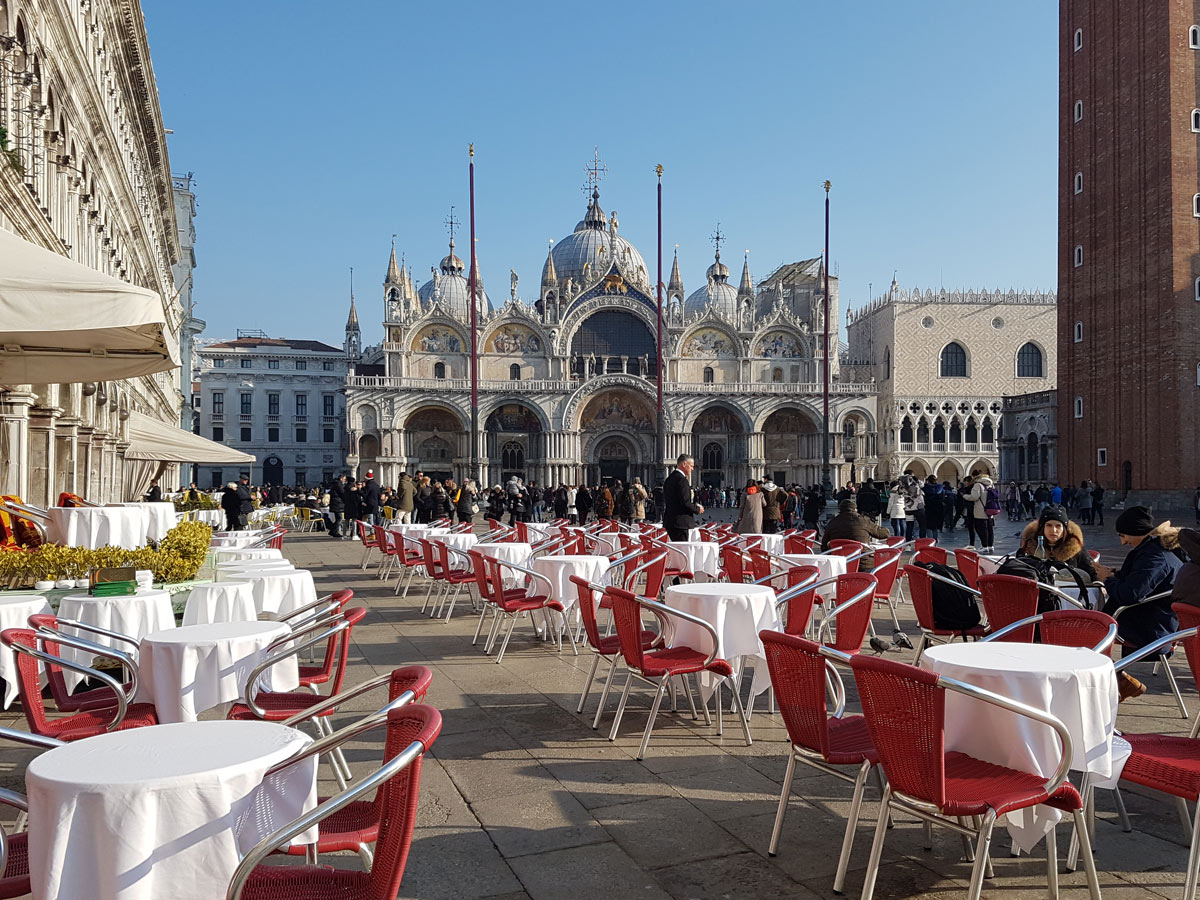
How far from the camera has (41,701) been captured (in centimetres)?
379

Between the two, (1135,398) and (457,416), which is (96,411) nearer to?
(1135,398)

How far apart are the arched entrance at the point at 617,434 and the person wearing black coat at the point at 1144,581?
42.1 meters

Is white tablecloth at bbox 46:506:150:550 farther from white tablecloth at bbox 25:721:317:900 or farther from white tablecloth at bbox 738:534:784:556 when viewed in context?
white tablecloth at bbox 738:534:784:556

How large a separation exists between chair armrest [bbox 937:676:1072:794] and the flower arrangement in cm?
522

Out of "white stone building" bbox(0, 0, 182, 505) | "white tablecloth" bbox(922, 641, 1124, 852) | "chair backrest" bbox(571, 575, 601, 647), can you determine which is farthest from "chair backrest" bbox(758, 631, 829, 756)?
"white stone building" bbox(0, 0, 182, 505)

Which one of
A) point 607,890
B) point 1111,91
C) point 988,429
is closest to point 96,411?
point 607,890

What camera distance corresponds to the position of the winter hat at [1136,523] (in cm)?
531

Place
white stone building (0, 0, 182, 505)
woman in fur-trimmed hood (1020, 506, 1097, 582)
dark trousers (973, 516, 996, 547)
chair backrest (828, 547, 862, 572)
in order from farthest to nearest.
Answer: dark trousers (973, 516, 996, 547) < white stone building (0, 0, 182, 505) < chair backrest (828, 547, 862, 572) < woman in fur-trimmed hood (1020, 506, 1097, 582)

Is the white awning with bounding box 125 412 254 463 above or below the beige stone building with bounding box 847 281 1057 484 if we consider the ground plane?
below

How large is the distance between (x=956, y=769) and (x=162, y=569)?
521cm

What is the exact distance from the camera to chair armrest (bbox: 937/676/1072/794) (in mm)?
2713

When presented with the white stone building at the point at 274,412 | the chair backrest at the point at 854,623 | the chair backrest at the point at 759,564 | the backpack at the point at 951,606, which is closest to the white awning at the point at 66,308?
the chair backrest at the point at 854,623

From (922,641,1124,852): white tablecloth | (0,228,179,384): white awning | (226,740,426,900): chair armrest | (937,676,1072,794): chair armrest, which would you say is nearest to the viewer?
(226,740,426,900): chair armrest

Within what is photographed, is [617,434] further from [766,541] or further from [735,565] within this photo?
[735,565]
